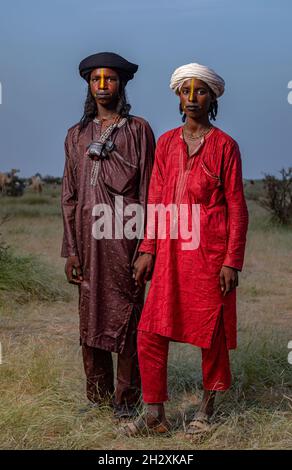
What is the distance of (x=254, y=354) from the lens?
5.38 meters

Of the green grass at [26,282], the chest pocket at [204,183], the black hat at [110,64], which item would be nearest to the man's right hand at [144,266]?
the chest pocket at [204,183]

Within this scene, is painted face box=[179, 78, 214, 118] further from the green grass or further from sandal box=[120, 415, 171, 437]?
the green grass

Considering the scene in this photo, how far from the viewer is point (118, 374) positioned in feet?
14.9

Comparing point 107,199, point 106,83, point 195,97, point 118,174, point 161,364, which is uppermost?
point 106,83

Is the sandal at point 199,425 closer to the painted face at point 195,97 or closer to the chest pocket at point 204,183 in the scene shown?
the chest pocket at point 204,183

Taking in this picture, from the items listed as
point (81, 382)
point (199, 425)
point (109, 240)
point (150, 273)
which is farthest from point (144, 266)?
point (81, 382)

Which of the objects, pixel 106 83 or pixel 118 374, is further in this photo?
pixel 118 374

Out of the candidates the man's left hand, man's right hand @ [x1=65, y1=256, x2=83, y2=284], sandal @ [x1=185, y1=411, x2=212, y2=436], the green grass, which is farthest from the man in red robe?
the green grass

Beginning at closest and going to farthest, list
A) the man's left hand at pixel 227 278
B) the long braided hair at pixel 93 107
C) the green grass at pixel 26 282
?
the man's left hand at pixel 227 278 < the long braided hair at pixel 93 107 < the green grass at pixel 26 282

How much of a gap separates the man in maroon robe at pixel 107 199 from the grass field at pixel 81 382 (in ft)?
1.12

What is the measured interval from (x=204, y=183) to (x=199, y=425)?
120 cm

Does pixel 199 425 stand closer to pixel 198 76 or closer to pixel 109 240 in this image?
pixel 109 240

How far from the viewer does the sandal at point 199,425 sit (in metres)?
4.16
